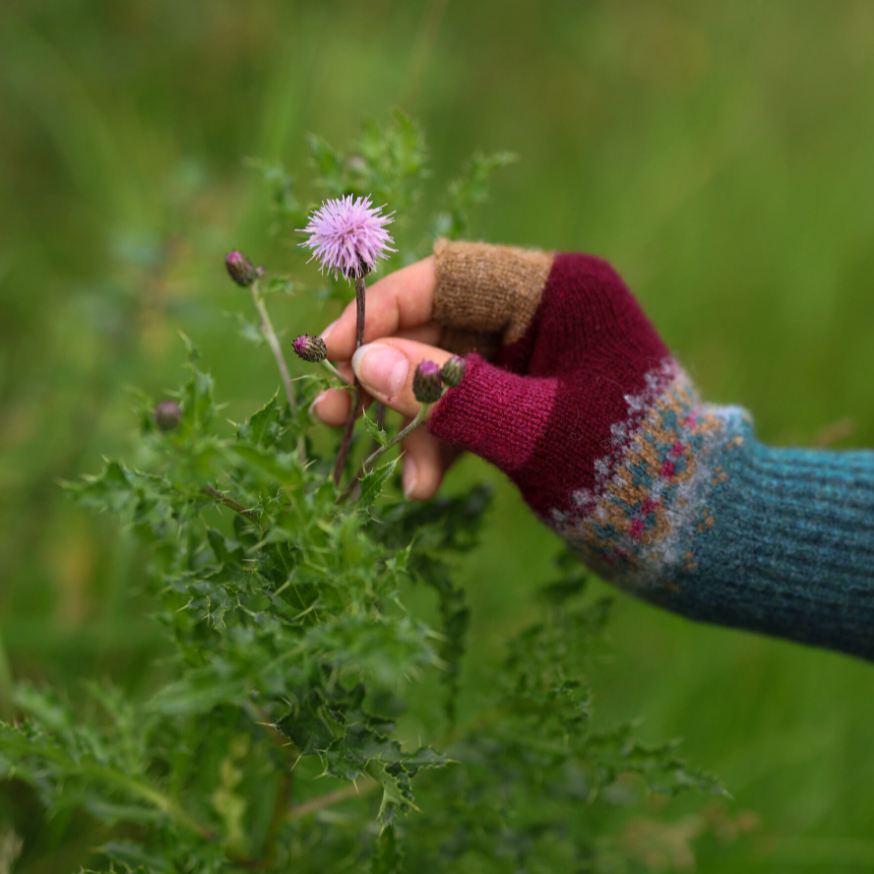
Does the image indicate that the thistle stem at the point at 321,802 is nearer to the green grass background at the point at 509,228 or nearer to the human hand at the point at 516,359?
the human hand at the point at 516,359

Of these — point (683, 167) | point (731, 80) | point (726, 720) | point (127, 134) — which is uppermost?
point (731, 80)

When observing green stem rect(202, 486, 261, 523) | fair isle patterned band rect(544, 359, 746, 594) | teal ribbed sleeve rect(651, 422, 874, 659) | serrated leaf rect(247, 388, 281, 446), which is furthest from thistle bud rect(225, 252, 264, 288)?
teal ribbed sleeve rect(651, 422, 874, 659)

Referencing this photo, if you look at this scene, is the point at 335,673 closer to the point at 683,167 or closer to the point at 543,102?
the point at 683,167

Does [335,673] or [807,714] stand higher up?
[807,714]

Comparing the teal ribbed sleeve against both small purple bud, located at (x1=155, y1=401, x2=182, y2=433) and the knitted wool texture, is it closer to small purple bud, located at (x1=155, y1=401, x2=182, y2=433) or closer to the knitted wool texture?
the knitted wool texture

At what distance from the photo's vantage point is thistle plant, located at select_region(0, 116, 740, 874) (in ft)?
3.64

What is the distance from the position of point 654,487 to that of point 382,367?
0.57 metres

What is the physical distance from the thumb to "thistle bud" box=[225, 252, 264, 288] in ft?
1.40

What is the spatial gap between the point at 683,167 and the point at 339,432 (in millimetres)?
3049

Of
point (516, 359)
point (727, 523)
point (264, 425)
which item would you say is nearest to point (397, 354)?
point (264, 425)

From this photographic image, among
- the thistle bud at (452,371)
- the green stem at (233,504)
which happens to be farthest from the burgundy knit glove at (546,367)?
the green stem at (233,504)

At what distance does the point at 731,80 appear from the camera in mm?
4438

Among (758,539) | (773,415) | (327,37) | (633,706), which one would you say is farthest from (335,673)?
(327,37)

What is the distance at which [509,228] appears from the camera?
3.83m
